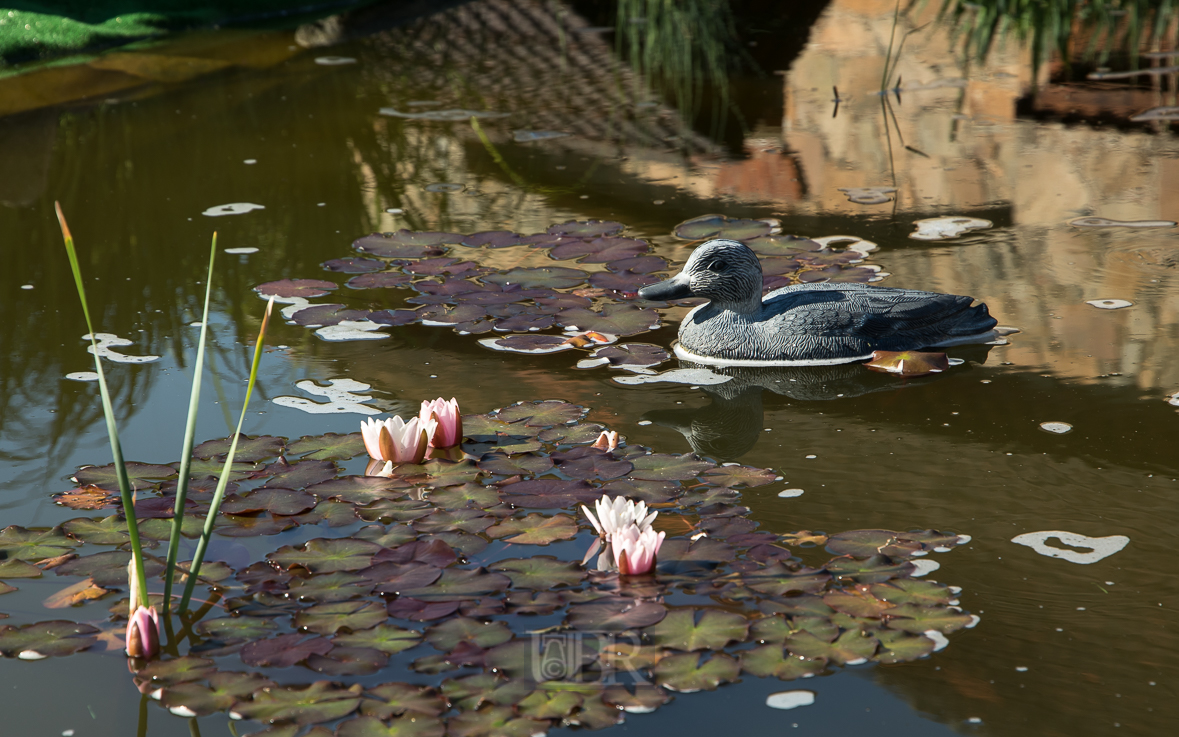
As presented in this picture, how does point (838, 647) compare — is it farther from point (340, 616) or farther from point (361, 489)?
point (361, 489)

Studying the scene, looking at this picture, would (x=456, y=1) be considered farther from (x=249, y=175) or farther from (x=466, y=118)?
(x=249, y=175)

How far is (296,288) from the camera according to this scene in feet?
13.3

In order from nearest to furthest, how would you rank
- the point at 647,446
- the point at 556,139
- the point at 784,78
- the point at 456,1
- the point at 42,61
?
1. the point at 647,446
2. the point at 556,139
3. the point at 784,78
4. the point at 42,61
5. the point at 456,1

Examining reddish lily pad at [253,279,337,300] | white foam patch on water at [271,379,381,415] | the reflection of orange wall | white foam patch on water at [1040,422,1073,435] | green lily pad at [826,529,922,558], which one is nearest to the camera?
green lily pad at [826,529,922,558]

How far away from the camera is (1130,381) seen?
3197 mm

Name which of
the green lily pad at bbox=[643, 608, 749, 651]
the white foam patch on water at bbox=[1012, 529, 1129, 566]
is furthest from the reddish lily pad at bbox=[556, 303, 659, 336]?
the green lily pad at bbox=[643, 608, 749, 651]

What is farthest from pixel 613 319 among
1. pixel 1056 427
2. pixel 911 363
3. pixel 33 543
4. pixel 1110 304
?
pixel 33 543

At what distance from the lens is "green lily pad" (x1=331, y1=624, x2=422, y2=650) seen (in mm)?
2072

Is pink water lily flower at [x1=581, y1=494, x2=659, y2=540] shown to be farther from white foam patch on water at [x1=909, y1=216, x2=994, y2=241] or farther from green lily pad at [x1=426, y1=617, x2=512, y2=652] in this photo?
white foam patch on water at [x1=909, y1=216, x2=994, y2=241]

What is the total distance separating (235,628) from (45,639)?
0.36m

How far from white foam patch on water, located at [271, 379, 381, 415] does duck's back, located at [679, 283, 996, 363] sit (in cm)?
104

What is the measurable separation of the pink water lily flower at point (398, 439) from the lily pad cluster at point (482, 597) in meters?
0.04

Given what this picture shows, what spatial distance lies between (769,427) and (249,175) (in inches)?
129

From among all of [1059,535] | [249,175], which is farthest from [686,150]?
[1059,535]
